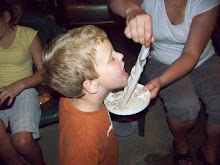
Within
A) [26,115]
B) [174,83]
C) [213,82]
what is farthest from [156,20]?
[26,115]

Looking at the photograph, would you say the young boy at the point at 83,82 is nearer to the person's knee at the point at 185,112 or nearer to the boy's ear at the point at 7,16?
the person's knee at the point at 185,112

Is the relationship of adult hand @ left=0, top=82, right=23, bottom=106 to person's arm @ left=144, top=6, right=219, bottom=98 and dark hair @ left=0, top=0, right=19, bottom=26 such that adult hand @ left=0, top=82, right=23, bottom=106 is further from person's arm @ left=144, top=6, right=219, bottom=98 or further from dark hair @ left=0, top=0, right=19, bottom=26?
person's arm @ left=144, top=6, right=219, bottom=98

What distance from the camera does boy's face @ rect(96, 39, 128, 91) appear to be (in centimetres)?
95

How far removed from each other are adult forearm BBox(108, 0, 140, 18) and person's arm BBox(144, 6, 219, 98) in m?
0.40

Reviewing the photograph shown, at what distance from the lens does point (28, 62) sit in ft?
5.15

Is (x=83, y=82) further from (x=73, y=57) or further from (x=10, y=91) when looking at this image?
(x=10, y=91)

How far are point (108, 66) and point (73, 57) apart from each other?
0.17 m

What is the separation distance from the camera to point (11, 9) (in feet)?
4.65

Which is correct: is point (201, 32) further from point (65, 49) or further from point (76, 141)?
point (76, 141)

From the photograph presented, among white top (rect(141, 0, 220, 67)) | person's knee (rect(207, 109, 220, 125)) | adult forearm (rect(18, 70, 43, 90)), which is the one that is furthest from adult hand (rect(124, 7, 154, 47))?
adult forearm (rect(18, 70, 43, 90))

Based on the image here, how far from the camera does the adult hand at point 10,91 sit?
1396 millimetres

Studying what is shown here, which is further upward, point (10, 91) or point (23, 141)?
point (10, 91)

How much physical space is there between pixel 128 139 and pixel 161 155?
320 millimetres

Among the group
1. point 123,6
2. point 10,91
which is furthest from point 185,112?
point 10,91
